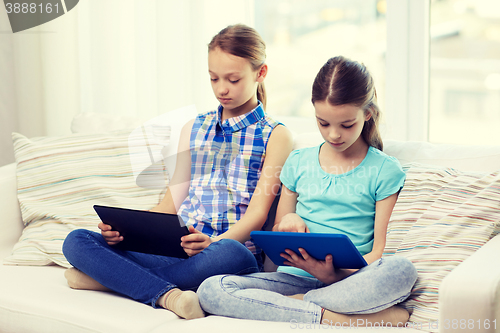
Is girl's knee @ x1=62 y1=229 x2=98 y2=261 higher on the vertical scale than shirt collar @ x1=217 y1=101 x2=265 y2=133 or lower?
lower

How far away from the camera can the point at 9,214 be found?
158 cm

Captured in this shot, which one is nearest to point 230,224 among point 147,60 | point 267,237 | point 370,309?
point 267,237

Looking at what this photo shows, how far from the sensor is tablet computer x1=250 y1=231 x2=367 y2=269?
3.19 feet

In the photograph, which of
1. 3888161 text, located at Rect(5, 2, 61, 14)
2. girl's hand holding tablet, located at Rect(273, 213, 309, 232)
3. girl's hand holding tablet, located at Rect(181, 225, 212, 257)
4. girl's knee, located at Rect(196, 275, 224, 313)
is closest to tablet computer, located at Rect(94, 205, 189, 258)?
girl's hand holding tablet, located at Rect(181, 225, 212, 257)

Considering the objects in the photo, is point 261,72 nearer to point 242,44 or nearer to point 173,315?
point 242,44

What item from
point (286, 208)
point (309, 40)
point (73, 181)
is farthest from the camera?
point (309, 40)

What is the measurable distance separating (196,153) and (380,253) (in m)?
0.68

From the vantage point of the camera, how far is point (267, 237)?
105 cm

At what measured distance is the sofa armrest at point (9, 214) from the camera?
1.56 m

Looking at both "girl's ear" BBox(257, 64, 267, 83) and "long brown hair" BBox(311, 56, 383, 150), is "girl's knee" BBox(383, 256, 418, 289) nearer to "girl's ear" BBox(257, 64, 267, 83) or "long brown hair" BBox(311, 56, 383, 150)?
"long brown hair" BBox(311, 56, 383, 150)

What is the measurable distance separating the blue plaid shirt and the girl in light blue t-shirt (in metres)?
0.12

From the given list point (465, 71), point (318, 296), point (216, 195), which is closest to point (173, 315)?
point (318, 296)

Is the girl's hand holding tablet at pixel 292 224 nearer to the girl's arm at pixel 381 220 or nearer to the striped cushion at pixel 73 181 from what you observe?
the girl's arm at pixel 381 220

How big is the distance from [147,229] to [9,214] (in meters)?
0.69
